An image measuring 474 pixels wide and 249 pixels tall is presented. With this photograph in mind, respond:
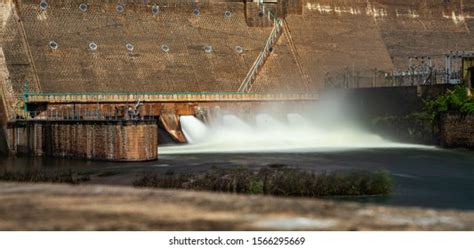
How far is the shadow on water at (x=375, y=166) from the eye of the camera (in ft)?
83.7

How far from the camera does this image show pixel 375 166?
114 ft

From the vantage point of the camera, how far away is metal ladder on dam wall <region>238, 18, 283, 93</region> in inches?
2231

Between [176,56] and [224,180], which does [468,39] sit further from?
[224,180]

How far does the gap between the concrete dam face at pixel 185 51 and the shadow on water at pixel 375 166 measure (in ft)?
24.2

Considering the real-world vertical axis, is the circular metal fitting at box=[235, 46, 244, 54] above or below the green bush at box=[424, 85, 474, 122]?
above

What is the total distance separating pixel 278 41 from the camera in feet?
198

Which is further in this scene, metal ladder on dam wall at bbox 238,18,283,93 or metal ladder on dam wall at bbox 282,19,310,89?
metal ladder on dam wall at bbox 282,19,310,89

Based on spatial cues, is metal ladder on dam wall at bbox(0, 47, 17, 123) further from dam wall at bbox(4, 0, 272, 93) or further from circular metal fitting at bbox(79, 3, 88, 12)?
circular metal fitting at bbox(79, 3, 88, 12)

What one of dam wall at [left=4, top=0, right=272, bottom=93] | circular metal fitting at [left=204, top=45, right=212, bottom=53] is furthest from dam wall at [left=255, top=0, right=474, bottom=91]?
circular metal fitting at [left=204, top=45, right=212, bottom=53]

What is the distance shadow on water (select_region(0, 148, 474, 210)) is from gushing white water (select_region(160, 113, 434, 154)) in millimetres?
3659

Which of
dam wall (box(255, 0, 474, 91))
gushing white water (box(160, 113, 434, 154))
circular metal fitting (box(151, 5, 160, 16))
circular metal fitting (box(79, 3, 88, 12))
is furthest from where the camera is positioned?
dam wall (box(255, 0, 474, 91))

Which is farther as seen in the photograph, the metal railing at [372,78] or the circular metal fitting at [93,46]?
the metal railing at [372,78]

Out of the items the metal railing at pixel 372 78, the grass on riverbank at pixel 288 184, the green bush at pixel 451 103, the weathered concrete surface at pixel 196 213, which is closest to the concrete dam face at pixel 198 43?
the metal railing at pixel 372 78

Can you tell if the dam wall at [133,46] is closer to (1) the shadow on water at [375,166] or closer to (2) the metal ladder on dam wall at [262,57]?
(2) the metal ladder on dam wall at [262,57]
